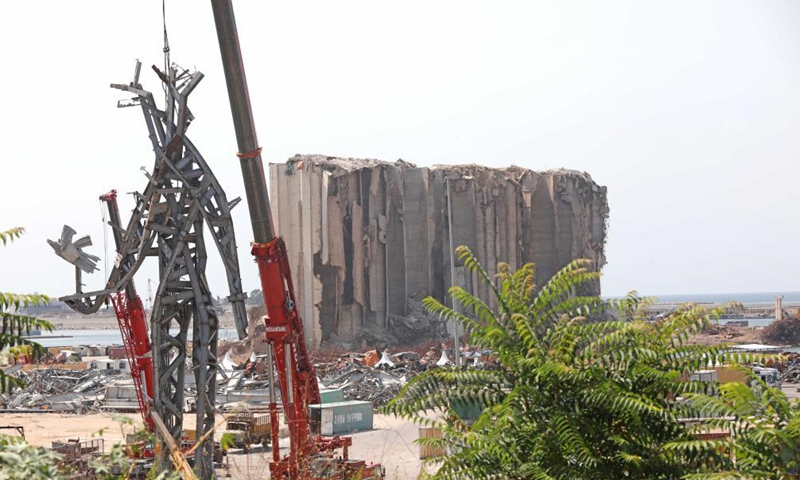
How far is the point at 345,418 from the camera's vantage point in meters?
38.6

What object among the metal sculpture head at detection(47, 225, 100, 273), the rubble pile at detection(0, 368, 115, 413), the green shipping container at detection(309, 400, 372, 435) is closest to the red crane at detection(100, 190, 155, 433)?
the metal sculpture head at detection(47, 225, 100, 273)

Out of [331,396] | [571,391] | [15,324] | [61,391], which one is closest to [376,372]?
[331,396]

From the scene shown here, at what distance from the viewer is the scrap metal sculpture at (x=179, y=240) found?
17.5m

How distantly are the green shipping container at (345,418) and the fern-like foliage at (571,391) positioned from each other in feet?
97.4

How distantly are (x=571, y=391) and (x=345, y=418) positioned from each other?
31773mm

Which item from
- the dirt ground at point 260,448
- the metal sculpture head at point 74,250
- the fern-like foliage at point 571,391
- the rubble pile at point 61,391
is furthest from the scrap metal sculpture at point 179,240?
the rubble pile at point 61,391

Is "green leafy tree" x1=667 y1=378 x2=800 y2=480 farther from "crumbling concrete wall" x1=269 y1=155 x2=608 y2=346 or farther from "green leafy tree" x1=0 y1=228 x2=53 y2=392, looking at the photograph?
"crumbling concrete wall" x1=269 y1=155 x2=608 y2=346

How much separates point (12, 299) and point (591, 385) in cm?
412

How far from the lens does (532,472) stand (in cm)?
725

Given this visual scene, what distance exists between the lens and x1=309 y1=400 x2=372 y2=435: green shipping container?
37.8m

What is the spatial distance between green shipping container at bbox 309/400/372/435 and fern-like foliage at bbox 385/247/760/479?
97.4 ft

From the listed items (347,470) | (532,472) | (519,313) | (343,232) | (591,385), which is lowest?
(347,470)

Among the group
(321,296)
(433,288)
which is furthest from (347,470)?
(433,288)

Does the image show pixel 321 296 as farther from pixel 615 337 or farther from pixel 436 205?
pixel 615 337
